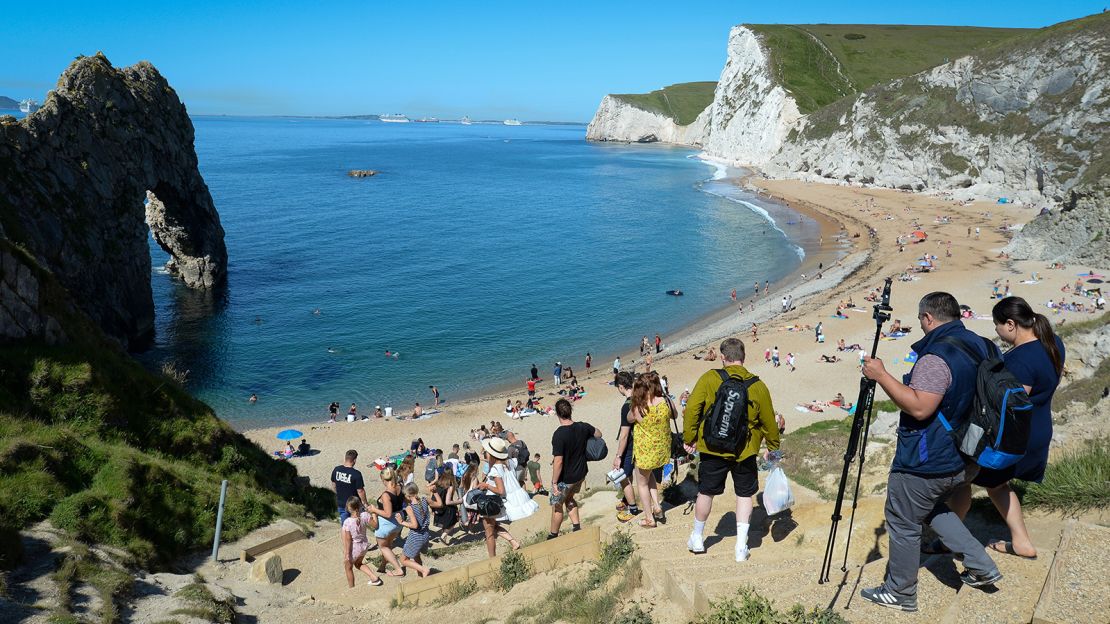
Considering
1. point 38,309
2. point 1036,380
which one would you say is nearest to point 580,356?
Result: point 38,309

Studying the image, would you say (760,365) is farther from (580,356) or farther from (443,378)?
(443,378)

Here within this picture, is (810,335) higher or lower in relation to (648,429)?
lower

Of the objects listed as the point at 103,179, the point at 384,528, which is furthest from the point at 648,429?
the point at 103,179

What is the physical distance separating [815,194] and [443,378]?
71272 millimetres

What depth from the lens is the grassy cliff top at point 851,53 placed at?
125 meters

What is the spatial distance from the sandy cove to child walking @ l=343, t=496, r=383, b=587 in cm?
1038

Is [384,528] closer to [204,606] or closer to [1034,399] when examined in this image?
[204,606]

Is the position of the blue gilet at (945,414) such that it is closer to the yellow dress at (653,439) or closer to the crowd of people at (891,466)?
the crowd of people at (891,466)

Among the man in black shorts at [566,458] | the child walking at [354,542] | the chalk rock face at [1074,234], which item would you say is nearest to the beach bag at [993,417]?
the man in black shorts at [566,458]

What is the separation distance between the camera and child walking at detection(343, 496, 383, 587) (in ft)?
28.5

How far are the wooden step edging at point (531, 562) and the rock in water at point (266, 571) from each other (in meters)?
2.21

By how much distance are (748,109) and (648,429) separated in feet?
444

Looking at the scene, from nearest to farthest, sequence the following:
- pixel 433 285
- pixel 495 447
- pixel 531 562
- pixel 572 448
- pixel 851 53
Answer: pixel 531 562 < pixel 572 448 < pixel 495 447 < pixel 433 285 < pixel 851 53

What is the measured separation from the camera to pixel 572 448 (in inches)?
313
